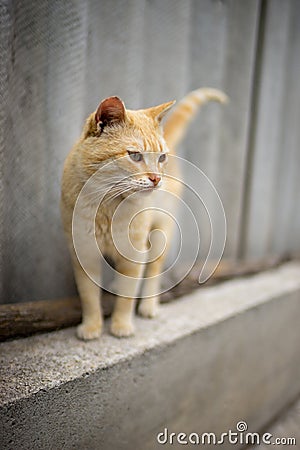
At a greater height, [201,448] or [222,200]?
[222,200]

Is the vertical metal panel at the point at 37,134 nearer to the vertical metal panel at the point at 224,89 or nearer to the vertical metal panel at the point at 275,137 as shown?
the vertical metal panel at the point at 224,89

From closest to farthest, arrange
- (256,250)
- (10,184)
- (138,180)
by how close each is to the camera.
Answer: (138,180), (10,184), (256,250)

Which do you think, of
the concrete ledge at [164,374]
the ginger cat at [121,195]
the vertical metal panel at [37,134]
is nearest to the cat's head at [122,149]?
the ginger cat at [121,195]

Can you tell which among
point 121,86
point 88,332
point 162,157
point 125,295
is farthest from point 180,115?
point 88,332

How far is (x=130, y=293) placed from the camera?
1.09m

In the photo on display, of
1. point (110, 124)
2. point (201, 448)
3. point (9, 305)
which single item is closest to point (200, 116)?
point (110, 124)

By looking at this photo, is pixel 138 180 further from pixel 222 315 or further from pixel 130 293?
pixel 222 315

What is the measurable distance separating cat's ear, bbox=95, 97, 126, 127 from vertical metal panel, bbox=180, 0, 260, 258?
66cm

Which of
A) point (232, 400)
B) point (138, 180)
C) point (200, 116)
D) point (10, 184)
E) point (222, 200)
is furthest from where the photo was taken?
point (222, 200)

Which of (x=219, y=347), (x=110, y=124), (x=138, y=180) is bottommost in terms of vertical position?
(x=219, y=347)

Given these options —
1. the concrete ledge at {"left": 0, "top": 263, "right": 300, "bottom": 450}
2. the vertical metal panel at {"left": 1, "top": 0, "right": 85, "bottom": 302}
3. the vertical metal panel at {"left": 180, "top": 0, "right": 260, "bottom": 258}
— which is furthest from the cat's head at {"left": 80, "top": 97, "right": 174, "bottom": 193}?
the vertical metal panel at {"left": 180, "top": 0, "right": 260, "bottom": 258}

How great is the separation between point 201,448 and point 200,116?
1.19m

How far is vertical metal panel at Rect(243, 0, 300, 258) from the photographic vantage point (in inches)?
66.9

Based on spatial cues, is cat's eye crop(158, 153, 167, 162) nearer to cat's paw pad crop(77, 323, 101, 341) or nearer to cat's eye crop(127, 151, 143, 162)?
cat's eye crop(127, 151, 143, 162)
